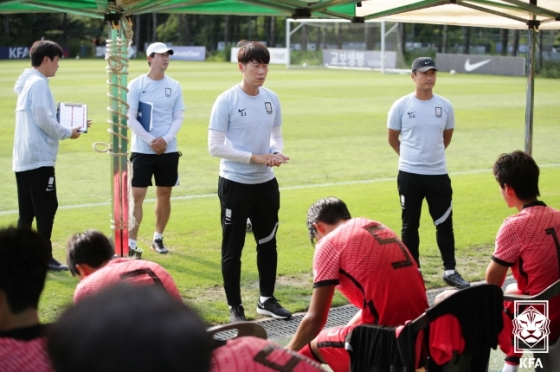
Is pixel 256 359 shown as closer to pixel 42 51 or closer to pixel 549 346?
pixel 549 346

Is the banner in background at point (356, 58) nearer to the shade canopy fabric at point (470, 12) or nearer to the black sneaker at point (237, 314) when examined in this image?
the shade canopy fabric at point (470, 12)

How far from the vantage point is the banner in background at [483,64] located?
4275cm

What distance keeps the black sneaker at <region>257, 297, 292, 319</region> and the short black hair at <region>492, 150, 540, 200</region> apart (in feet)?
7.60

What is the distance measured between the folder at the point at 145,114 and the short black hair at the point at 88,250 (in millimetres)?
4101

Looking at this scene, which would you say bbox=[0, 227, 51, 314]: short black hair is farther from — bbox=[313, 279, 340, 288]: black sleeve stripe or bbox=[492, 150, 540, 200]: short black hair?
bbox=[492, 150, 540, 200]: short black hair

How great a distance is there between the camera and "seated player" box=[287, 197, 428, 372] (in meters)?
3.72

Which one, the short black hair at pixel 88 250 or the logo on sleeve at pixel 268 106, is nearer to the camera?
the short black hair at pixel 88 250

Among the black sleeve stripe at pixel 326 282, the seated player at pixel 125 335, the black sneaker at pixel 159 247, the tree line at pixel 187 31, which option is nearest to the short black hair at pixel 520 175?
the black sleeve stripe at pixel 326 282

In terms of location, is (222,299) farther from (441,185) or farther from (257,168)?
(441,185)

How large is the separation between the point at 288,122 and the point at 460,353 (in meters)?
17.9

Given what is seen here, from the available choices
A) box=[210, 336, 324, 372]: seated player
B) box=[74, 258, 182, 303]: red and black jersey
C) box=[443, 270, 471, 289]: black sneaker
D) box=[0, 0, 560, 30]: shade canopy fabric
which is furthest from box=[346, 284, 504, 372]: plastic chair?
box=[443, 270, 471, 289]: black sneaker

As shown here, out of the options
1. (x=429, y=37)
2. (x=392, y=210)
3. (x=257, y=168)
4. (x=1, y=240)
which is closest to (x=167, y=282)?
(x=1, y=240)

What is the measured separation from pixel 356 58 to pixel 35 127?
1715 inches

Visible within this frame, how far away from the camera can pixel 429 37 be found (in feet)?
233
